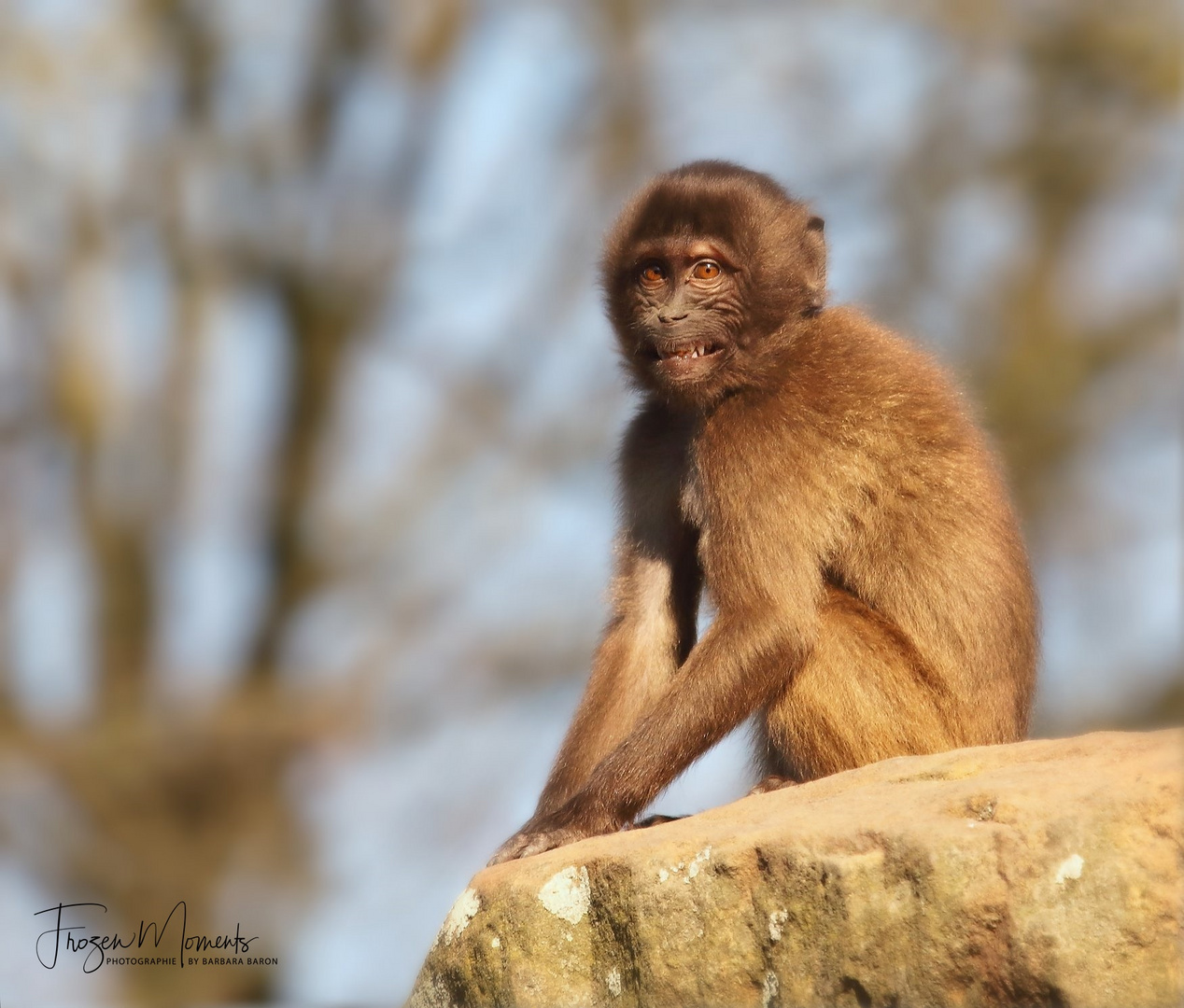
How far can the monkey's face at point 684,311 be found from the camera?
7.72 m

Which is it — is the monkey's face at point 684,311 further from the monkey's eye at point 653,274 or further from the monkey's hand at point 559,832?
the monkey's hand at point 559,832

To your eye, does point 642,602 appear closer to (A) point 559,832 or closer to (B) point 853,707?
(B) point 853,707

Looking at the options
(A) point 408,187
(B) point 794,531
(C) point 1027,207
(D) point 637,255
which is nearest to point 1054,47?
(C) point 1027,207

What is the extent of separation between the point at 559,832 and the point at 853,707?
1.32 meters

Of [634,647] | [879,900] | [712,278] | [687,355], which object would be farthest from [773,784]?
[712,278]

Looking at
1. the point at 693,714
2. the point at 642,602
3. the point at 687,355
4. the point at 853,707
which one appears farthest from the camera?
the point at 642,602

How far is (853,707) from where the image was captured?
7.00 m

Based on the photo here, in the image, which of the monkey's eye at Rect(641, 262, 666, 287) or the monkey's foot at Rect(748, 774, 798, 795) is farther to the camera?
the monkey's eye at Rect(641, 262, 666, 287)

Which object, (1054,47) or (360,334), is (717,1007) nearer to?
(360,334)

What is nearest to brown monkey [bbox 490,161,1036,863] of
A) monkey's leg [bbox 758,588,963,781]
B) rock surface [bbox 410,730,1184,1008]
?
monkey's leg [bbox 758,588,963,781]

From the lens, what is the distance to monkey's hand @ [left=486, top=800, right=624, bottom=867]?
6.68 m

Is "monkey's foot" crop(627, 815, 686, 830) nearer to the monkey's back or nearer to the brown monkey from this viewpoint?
the brown monkey

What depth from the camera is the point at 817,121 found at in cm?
1677

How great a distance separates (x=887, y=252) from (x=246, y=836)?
26.6 ft
